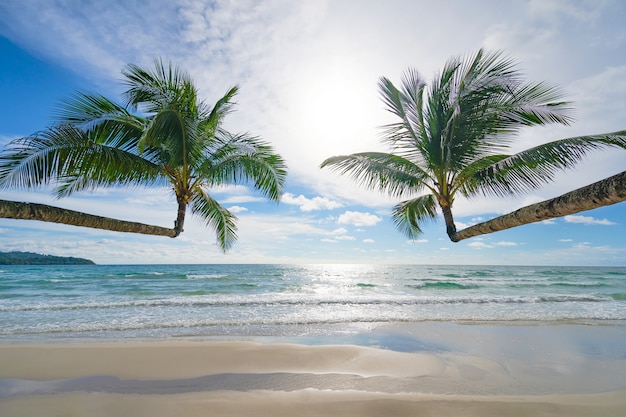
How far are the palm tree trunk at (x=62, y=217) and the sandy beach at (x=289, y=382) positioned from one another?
2025mm

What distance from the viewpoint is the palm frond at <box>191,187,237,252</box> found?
22.7ft

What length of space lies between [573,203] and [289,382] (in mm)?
3772

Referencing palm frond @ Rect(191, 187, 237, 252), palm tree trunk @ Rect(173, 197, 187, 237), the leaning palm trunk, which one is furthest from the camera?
palm frond @ Rect(191, 187, 237, 252)

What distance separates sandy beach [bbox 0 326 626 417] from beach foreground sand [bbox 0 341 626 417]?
0.01 m

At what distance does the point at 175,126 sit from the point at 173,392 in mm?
3813

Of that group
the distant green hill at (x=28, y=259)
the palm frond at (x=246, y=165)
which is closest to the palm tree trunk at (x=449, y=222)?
the palm frond at (x=246, y=165)

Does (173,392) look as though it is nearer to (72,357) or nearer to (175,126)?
(72,357)

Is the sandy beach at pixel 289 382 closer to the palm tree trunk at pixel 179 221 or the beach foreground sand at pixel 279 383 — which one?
the beach foreground sand at pixel 279 383

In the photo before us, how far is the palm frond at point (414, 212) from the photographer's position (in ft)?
21.7

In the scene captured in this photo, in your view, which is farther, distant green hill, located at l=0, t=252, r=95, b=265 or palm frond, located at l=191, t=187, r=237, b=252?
distant green hill, located at l=0, t=252, r=95, b=265

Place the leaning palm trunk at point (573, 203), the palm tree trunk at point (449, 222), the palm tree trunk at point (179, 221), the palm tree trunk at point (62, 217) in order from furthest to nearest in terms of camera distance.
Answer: the palm tree trunk at point (179, 221) → the palm tree trunk at point (449, 222) → the palm tree trunk at point (62, 217) → the leaning palm trunk at point (573, 203)

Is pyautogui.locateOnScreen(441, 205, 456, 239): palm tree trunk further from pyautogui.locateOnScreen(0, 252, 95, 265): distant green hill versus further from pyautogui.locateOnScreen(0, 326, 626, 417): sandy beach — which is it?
pyautogui.locateOnScreen(0, 252, 95, 265): distant green hill

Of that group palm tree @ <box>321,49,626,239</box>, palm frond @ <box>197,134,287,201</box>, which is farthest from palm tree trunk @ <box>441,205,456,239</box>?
palm frond @ <box>197,134,287,201</box>

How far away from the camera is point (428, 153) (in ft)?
16.8
